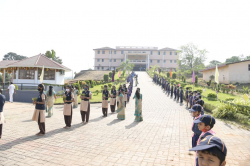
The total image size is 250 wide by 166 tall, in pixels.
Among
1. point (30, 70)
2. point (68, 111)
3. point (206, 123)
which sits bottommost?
point (68, 111)

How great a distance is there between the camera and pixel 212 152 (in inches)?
63.7

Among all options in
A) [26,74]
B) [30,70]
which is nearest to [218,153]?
[30,70]

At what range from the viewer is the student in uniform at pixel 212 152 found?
1.58m

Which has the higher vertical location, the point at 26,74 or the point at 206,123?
the point at 26,74

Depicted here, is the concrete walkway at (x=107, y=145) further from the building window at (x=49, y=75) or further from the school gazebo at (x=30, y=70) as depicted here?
the building window at (x=49, y=75)

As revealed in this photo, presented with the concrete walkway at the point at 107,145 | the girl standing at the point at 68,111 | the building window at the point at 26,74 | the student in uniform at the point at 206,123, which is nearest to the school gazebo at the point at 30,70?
the building window at the point at 26,74

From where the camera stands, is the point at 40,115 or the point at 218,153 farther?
the point at 40,115

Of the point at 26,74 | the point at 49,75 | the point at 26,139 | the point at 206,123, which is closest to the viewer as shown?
the point at 206,123

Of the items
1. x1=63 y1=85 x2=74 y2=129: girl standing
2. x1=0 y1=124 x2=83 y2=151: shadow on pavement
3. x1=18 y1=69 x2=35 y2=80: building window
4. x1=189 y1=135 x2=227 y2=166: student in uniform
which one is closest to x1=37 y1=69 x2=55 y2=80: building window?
x1=18 y1=69 x2=35 y2=80: building window

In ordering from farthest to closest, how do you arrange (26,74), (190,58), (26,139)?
(190,58), (26,74), (26,139)

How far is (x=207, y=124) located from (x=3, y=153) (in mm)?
4676

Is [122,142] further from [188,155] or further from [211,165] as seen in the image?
[211,165]

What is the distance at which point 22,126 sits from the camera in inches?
272

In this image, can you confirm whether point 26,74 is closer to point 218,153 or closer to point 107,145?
point 107,145
